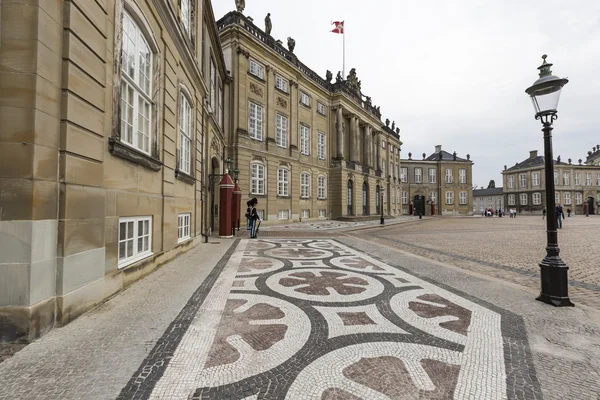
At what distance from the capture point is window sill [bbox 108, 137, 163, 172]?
4161 millimetres

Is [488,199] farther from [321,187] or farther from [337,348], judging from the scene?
[337,348]

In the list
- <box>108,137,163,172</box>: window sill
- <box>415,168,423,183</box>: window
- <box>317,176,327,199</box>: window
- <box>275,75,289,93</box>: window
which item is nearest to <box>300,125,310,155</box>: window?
<box>317,176,327,199</box>: window

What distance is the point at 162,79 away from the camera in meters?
6.32

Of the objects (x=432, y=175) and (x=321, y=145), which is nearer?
(x=321, y=145)

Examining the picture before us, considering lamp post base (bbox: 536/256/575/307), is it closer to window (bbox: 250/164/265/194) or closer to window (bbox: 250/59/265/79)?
window (bbox: 250/164/265/194)

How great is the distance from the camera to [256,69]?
21.4 metres

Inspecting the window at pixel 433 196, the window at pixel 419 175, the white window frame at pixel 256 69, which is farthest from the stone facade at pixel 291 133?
the window at pixel 433 196

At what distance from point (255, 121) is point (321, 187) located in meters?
10.4

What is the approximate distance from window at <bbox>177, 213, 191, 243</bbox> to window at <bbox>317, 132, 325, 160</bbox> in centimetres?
2088

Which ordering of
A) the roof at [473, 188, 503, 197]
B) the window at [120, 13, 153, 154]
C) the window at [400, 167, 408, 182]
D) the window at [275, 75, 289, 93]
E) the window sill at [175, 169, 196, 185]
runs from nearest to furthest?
the window at [120, 13, 153, 154], the window sill at [175, 169, 196, 185], the window at [275, 75, 289, 93], the window at [400, 167, 408, 182], the roof at [473, 188, 503, 197]

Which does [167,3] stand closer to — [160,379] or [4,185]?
[4,185]

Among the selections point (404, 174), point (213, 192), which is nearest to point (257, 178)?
point (213, 192)

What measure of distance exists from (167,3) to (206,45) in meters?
6.41

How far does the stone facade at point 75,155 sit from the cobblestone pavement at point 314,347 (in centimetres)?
50
